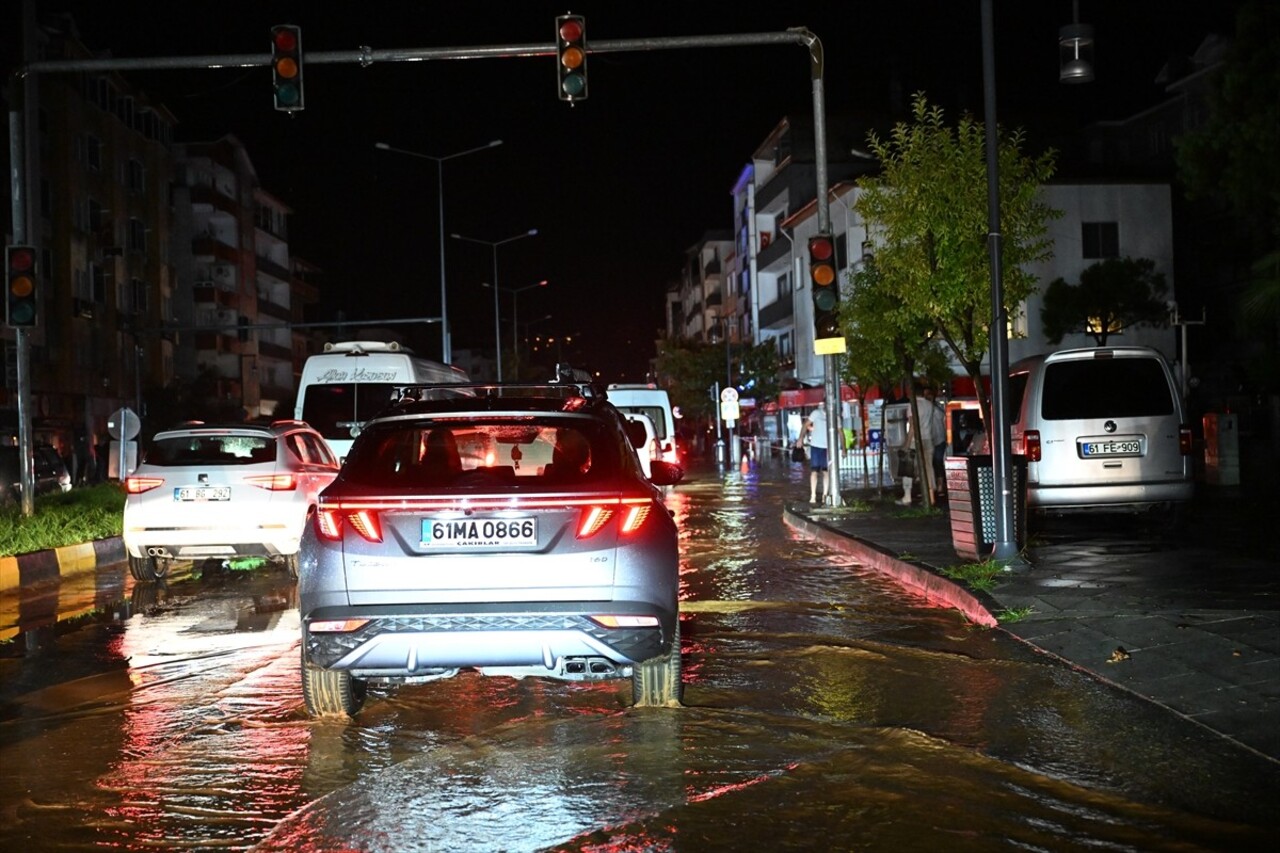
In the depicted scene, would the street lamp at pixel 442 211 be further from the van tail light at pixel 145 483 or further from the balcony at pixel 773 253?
the van tail light at pixel 145 483

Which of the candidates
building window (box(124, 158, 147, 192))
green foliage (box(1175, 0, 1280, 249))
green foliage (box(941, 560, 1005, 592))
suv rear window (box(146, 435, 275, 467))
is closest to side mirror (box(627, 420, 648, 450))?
suv rear window (box(146, 435, 275, 467))

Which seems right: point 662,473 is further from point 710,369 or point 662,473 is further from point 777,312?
point 710,369

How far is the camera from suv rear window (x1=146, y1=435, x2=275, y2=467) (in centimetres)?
1404

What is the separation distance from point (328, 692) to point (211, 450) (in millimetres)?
7759

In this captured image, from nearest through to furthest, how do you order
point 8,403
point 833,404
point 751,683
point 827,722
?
1. point 827,722
2. point 751,683
3. point 833,404
4. point 8,403

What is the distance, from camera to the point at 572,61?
16.1 meters

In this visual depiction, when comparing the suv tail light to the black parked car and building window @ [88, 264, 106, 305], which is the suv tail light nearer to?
the black parked car

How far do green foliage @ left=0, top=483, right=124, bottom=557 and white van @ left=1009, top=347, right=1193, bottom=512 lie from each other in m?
10.9

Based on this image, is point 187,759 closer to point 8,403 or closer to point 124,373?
point 8,403

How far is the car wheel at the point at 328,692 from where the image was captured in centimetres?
717

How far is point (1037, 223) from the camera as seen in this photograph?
1845 centimetres

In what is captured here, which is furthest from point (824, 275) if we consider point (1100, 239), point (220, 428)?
point (1100, 239)

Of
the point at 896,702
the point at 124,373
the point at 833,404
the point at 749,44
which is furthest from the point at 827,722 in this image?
the point at 124,373

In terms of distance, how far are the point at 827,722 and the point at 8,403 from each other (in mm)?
47729
